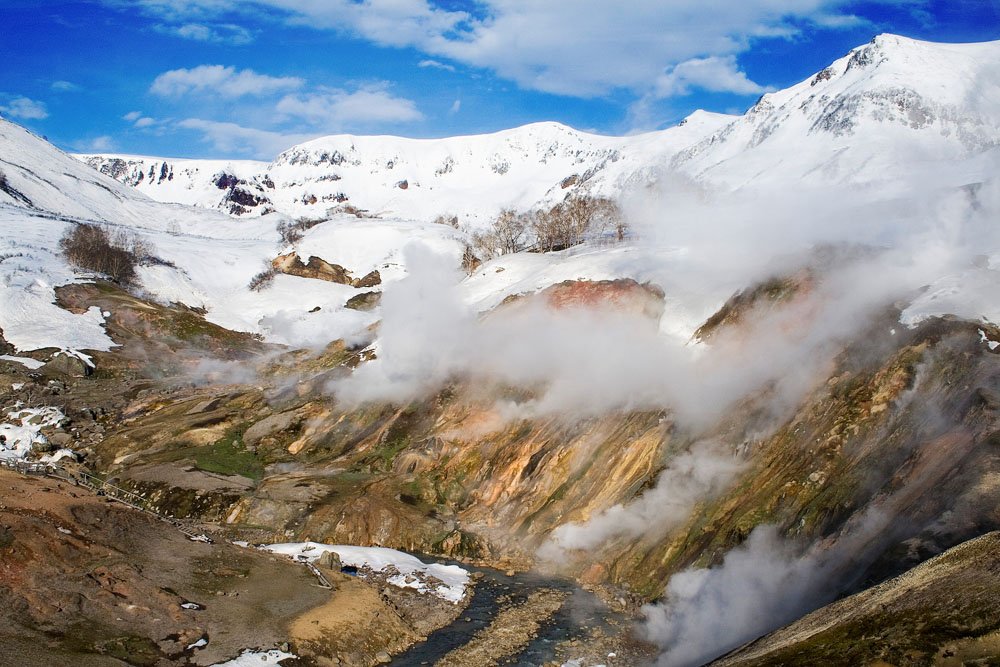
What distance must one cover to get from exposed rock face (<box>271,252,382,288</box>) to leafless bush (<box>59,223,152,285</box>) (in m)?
16.4

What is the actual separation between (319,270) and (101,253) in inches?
1018

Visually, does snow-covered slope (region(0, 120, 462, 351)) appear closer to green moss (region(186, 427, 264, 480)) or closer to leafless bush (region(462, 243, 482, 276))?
leafless bush (region(462, 243, 482, 276))

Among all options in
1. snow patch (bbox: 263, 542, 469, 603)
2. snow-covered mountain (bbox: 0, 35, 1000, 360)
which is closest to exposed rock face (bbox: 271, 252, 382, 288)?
snow-covered mountain (bbox: 0, 35, 1000, 360)

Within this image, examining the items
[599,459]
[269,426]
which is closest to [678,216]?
[599,459]

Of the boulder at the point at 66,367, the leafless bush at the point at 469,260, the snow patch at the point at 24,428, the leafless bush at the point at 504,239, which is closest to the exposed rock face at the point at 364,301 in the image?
the leafless bush at the point at 469,260

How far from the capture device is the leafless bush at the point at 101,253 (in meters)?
82.9

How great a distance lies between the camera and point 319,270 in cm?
10019

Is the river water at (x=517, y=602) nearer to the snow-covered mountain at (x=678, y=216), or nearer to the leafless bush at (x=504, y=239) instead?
the snow-covered mountain at (x=678, y=216)

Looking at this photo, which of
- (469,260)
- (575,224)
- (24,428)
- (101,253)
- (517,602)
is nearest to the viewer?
(517,602)

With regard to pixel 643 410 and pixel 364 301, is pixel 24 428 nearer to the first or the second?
pixel 643 410

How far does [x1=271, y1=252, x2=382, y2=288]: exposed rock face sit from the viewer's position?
9843 centimetres

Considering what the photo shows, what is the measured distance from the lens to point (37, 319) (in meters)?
63.0

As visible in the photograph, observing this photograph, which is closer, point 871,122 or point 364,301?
point 364,301

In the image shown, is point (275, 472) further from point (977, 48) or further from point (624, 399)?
point (977, 48)
